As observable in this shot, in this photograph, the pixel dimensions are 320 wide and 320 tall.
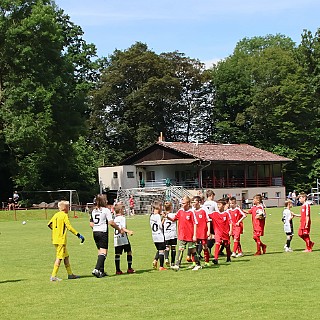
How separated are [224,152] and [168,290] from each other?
195 ft

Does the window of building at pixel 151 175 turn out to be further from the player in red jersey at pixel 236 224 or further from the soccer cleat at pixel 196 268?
the soccer cleat at pixel 196 268

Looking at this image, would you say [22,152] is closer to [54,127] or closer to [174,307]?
[54,127]

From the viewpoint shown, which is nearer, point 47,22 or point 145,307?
point 145,307

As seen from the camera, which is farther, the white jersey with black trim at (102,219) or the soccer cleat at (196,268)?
the soccer cleat at (196,268)

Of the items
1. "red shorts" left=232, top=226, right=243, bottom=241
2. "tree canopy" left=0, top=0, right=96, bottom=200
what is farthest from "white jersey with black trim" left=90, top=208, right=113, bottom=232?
"tree canopy" left=0, top=0, right=96, bottom=200

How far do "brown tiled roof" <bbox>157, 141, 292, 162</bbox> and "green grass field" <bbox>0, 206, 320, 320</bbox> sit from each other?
161ft

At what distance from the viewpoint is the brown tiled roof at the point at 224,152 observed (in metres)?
69.2

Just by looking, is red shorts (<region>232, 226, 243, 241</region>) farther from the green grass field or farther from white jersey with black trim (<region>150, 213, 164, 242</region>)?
white jersey with black trim (<region>150, 213, 164, 242</region>)

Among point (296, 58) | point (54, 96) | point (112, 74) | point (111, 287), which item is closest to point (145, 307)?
point (111, 287)

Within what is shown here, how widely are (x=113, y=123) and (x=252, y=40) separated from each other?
97.0ft

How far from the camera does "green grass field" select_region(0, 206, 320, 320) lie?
10773 mm

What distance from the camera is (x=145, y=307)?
11258 millimetres

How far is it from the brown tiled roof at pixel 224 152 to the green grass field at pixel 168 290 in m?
49.0

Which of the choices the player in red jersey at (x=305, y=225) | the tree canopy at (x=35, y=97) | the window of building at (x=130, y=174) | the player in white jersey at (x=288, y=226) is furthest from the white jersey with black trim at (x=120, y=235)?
the window of building at (x=130, y=174)
